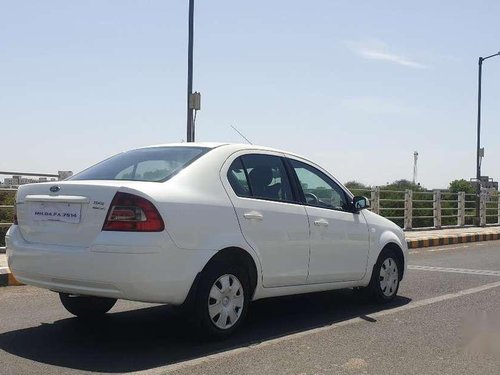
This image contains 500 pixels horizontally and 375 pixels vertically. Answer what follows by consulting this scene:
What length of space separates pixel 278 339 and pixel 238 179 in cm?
137

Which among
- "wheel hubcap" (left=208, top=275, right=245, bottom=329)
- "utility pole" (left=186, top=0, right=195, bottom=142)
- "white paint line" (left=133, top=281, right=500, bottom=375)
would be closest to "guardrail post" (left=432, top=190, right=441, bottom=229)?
"utility pole" (left=186, top=0, right=195, bottom=142)

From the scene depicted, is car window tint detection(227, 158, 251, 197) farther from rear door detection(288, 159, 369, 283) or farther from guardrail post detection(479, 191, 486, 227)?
guardrail post detection(479, 191, 486, 227)

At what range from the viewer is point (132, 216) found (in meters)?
4.60

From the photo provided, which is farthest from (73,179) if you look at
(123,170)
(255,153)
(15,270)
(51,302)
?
(51,302)

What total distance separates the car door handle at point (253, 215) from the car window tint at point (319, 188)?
2.77 ft

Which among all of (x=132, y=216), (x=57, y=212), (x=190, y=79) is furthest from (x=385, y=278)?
(x=190, y=79)

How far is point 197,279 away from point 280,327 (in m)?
1.27

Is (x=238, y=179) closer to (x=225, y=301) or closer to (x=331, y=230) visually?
(x=225, y=301)

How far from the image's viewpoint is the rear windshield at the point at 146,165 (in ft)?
16.9

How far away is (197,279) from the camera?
4844 mm

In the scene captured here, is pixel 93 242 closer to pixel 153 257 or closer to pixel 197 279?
pixel 153 257

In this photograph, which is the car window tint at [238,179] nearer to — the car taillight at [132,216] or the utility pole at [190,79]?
the car taillight at [132,216]

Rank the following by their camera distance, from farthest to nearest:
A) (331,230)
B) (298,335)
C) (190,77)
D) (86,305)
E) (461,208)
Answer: (461,208) → (190,77) → (331,230) → (86,305) → (298,335)

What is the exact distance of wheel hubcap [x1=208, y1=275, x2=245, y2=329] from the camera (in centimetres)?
500
